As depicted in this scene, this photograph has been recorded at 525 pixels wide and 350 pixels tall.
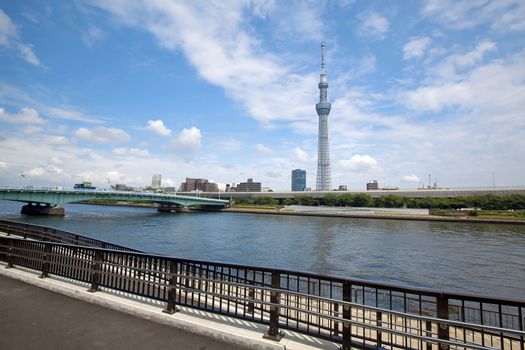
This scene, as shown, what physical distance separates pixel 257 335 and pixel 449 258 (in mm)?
28648

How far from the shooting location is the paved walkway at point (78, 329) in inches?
186

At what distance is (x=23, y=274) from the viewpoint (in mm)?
8203

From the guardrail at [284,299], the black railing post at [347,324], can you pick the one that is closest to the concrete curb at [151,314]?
the guardrail at [284,299]

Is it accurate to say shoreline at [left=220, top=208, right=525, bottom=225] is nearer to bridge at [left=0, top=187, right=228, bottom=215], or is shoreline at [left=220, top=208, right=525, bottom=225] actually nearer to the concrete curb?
bridge at [left=0, top=187, right=228, bottom=215]

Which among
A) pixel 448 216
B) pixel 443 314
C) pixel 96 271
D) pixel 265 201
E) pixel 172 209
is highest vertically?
pixel 443 314

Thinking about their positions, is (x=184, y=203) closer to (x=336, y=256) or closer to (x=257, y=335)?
(x=336, y=256)

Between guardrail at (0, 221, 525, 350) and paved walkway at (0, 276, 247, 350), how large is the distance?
0.72 m

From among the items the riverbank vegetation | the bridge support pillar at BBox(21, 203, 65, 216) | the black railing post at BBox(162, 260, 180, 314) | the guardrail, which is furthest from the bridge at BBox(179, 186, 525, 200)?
the black railing post at BBox(162, 260, 180, 314)

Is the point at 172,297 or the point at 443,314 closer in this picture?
the point at 443,314

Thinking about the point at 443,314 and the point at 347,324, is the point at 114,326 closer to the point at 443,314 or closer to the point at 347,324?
the point at 347,324

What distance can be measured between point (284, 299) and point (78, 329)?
12.8 ft

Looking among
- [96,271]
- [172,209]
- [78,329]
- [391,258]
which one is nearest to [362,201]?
[172,209]

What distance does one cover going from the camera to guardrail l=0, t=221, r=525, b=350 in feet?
13.6

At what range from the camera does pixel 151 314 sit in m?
5.78
